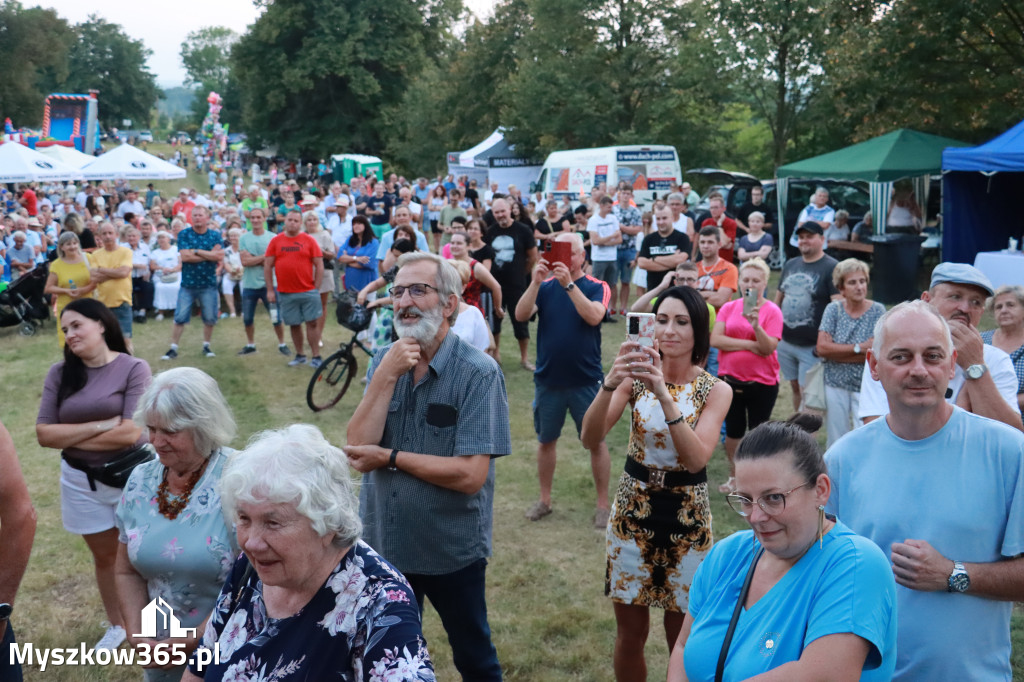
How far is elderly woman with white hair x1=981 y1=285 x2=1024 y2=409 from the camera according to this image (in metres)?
4.63

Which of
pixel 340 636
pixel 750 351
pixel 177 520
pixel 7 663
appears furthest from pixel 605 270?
pixel 340 636

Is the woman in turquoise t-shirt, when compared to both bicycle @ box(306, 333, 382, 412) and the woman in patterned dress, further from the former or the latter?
bicycle @ box(306, 333, 382, 412)

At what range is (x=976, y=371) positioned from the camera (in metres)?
3.19

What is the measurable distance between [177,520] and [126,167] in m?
19.2

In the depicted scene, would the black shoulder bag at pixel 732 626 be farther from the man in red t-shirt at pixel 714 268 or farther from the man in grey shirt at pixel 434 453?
the man in red t-shirt at pixel 714 268

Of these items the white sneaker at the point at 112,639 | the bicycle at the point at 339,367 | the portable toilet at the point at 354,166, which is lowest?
the white sneaker at the point at 112,639

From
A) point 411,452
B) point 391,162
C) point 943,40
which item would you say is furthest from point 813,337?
point 391,162

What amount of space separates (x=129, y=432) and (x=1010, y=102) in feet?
60.8

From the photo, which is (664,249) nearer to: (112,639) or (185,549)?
(112,639)

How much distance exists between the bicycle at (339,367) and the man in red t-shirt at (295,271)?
1.09 m

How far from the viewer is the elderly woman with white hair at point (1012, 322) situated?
15.2 feet

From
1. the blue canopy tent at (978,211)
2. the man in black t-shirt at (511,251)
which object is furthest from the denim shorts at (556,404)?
the blue canopy tent at (978,211)

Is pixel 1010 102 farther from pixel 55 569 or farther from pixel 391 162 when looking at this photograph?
pixel 391 162

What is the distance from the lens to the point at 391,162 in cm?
4909
